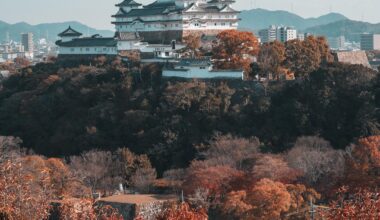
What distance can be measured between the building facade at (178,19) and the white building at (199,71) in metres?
3.52

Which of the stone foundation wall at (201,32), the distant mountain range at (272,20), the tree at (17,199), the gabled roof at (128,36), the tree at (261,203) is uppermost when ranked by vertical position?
the distant mountain range at (272,20)

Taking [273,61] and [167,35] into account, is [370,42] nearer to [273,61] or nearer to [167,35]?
[167,35]

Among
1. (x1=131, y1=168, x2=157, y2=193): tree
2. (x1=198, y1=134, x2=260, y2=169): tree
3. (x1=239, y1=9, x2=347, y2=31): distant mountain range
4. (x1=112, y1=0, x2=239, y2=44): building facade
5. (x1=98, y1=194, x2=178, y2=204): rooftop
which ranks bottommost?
(x1=131, y1=168, x2=157, y2=193): tree

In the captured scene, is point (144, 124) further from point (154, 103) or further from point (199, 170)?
point (199, 170)

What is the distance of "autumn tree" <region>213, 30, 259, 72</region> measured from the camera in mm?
25188

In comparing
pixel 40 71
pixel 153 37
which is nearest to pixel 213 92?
pixel 153 37

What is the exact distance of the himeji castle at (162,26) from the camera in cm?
2875

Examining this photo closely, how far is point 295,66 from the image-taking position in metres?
24.9

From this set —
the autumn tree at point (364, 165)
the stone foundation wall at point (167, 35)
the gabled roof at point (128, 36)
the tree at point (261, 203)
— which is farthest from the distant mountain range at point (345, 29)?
the tree at point (261, 203)

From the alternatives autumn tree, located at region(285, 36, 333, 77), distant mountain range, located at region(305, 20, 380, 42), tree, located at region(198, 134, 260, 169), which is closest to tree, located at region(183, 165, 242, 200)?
tree, located at region(198, 134, 260, 169)

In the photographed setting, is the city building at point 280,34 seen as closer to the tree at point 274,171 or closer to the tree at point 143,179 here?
the tree at point 143,179

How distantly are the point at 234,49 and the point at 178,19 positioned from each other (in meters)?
4.14

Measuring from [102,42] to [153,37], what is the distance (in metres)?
1.93

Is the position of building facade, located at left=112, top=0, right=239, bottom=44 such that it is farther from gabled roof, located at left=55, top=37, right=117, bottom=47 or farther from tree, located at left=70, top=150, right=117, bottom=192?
tree, located at left=70, top=150, right=117, bottom=192
